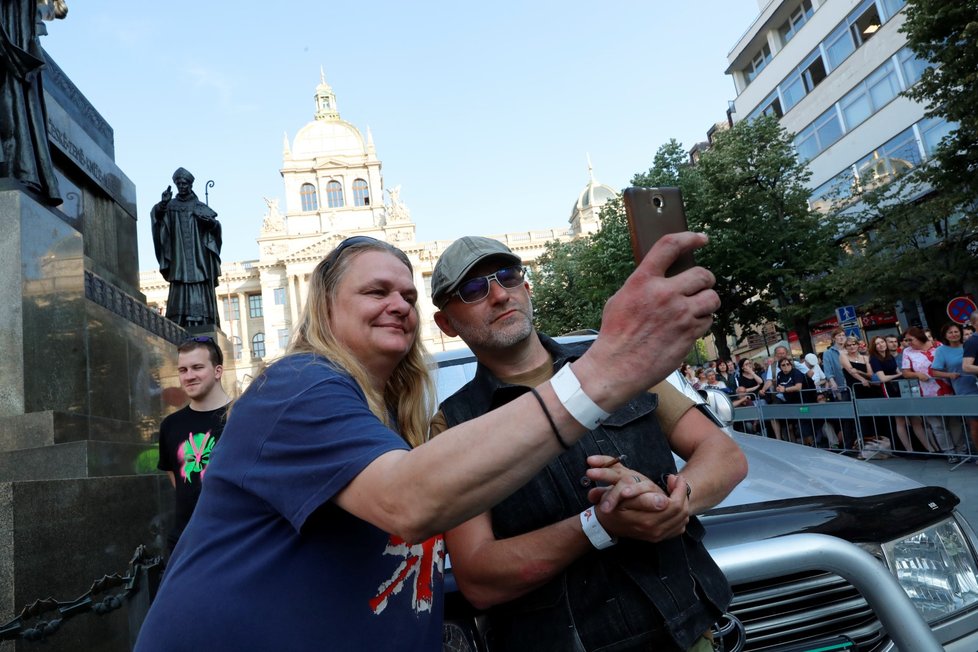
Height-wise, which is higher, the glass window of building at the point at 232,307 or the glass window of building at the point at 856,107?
the glass window of building at the point at 232,307

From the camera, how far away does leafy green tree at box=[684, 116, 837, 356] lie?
76.1ft

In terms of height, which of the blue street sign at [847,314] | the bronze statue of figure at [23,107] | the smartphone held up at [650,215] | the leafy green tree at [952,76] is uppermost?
the leafy green tree at [952,76]

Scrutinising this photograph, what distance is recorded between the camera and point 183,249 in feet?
34.9

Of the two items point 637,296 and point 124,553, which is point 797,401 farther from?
point 637,296

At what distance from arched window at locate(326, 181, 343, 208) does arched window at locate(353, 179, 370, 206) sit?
63.8 inches

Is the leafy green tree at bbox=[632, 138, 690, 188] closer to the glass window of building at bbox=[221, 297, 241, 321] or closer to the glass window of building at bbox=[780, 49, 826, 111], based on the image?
the glass window of building at bbox=[780, 49, 826, 111]

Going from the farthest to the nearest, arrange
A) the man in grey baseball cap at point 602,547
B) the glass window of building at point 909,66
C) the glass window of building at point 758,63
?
1. the glass window of building at point 758,63
2. the glass window of building at point 909,66
3. the man in grey baseball cap at point 602,547

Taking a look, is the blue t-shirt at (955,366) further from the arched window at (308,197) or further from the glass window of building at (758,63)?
the arched window at (308,197)

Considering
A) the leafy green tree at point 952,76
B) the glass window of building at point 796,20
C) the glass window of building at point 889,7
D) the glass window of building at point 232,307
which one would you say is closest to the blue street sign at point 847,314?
the leafy green tree at point 952,76

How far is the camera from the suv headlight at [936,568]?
2.07m

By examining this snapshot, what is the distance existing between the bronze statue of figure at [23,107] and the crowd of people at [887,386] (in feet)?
29.8

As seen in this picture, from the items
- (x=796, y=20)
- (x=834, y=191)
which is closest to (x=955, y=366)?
(x=834, y=191)

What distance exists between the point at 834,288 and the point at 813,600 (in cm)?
2090

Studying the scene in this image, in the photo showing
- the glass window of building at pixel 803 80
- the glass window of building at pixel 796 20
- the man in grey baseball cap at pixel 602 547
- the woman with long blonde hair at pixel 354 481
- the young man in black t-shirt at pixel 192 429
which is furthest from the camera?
the glass window of building at pixel 796 20
